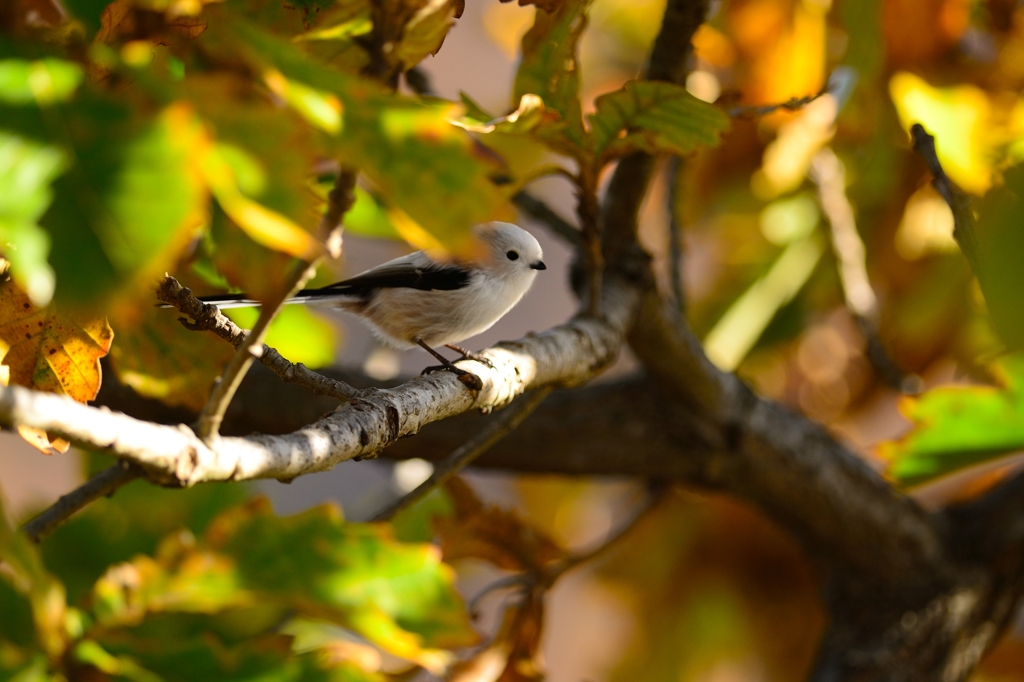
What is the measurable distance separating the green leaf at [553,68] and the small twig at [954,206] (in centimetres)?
29

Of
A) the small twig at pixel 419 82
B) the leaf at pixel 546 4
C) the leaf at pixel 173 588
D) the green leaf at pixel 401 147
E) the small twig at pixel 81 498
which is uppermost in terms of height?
the leaf at pixel 546 4

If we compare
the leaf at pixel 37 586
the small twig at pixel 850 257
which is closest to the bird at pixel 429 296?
the leaf at pixel 37 586

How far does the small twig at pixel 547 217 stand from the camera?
97 cm

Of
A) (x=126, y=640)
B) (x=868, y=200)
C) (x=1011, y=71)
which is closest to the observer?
(x=126, y=640)

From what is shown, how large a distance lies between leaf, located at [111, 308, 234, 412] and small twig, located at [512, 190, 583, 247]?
421mm

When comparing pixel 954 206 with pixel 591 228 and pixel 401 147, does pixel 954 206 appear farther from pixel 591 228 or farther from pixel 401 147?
pixel 401 147

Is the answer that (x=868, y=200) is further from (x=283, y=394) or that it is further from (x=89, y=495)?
(x=89, y=495)

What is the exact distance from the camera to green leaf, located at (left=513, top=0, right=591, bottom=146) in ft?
1.85

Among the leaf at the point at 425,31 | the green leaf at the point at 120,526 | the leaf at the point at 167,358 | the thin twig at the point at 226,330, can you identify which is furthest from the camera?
the green leaf at the point at 120,526

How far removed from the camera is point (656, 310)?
0.96 m

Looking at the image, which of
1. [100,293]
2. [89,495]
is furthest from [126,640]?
[100,293]

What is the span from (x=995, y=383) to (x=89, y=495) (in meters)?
0.97

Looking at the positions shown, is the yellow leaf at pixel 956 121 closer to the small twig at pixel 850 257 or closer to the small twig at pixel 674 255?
the small twig at pixel 850 257

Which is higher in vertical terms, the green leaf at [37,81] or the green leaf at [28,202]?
the green leaf at [37,81]
